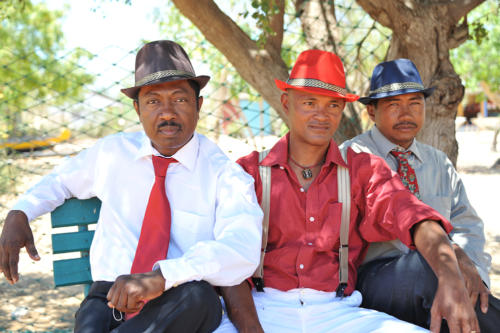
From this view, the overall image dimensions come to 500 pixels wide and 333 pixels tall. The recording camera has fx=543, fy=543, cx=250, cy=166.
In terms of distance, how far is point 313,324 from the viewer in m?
2.48

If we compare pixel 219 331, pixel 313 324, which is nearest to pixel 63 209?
pixel 219 331

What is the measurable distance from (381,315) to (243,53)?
233cm

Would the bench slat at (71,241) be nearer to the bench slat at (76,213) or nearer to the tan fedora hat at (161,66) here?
the bench slat at (76,213)

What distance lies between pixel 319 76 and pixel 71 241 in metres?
1.60

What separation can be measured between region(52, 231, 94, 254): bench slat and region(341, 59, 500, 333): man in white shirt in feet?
4.86

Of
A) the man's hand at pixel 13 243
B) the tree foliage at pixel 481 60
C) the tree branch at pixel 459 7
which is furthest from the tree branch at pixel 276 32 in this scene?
the tree foliage at pixel 481 60

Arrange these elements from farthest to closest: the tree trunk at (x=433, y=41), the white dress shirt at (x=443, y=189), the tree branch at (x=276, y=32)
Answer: the tree branch at (x=276, y=32) → the tree trunk at (x=433, y=41) → the white dress shirt at (x=443, y=189)

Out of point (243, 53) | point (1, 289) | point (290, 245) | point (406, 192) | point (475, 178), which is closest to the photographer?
point (406, 192)

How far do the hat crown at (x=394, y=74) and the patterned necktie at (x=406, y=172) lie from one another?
1.36 ft

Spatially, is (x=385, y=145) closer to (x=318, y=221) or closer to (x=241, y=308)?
(x=318, y=221)

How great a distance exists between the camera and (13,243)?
252 centimetres

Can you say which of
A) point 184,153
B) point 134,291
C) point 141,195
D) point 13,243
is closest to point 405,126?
point 184,153

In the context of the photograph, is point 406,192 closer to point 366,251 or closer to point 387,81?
point 366,251

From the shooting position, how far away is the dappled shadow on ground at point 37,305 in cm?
445
